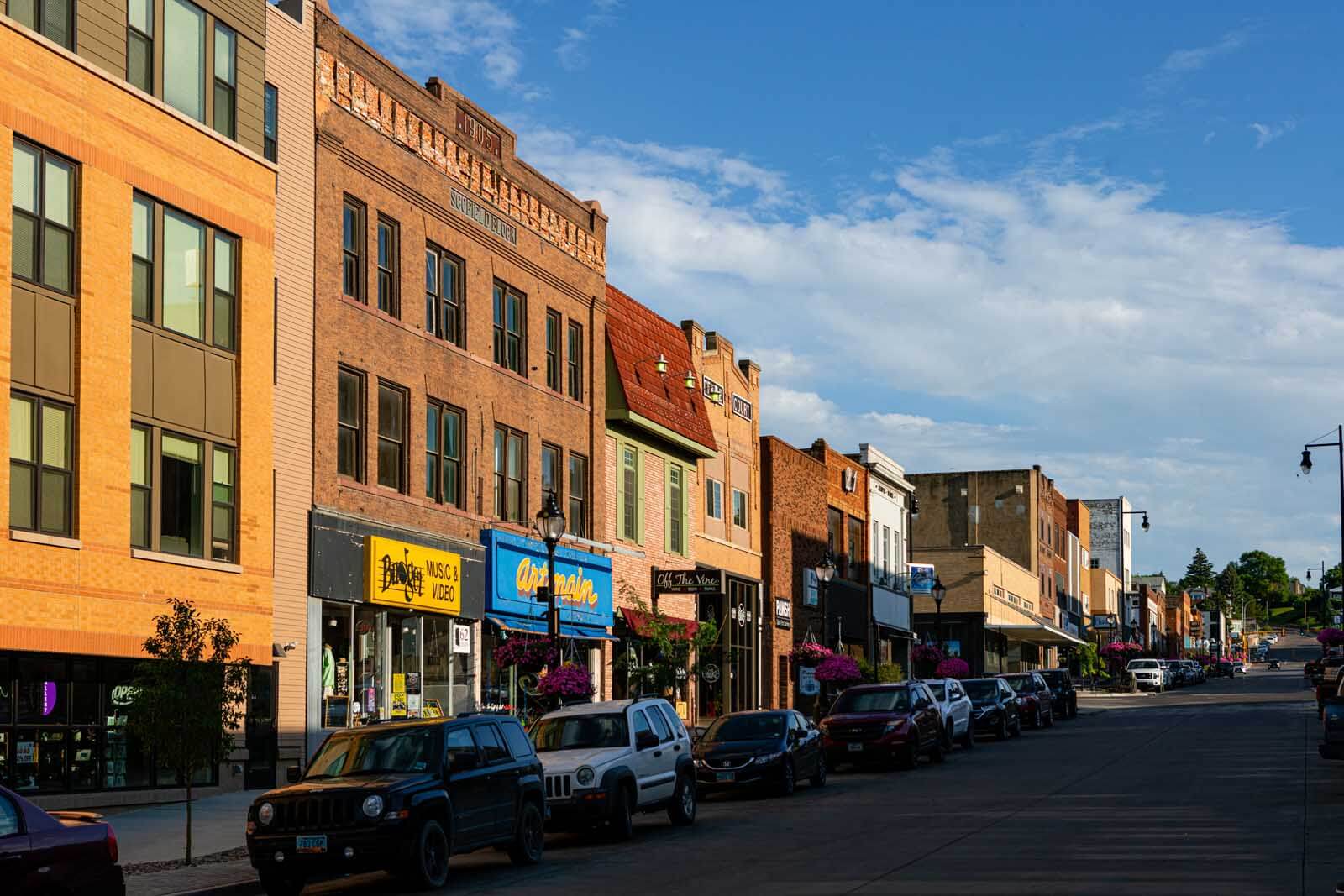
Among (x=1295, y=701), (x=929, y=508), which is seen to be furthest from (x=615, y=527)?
(x=929, y=508)

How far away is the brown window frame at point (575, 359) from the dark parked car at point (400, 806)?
2158cm

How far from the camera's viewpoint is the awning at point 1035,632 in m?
87.4

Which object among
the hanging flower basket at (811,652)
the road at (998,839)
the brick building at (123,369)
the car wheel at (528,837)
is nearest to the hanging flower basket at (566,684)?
the road at (998,839)

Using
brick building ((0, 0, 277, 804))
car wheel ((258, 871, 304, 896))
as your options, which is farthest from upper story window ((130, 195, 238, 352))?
car wheel ((258, 871, 304, 896))

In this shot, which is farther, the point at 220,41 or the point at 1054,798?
the point at 220,41

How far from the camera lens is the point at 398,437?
32.2m

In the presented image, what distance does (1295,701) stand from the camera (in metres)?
73.9

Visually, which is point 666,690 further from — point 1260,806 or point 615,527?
point 1260,806

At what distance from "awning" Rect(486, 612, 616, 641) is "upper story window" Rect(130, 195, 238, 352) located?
9851 mm

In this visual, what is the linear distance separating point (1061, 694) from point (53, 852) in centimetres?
4683

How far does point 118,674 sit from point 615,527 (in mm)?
17793

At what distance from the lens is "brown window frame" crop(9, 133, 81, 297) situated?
2303 cm

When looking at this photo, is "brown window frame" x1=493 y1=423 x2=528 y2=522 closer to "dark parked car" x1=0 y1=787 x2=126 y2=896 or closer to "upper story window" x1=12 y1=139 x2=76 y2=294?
"upper story window" x1=12 y1=139 x2=76 y2=294

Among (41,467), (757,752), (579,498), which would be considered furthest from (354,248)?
(757,752)
